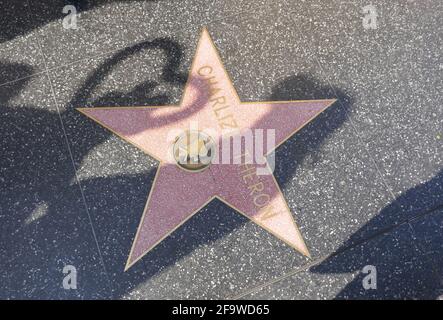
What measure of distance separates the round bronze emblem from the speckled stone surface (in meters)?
0.13

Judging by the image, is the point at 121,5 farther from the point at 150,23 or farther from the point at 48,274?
the point at 48,274

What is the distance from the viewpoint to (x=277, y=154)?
2.31 meters

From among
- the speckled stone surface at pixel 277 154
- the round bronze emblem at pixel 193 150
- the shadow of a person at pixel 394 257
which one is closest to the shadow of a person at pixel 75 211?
the speckled stone surface at pixel 277 154

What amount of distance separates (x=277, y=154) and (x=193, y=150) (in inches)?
15.1

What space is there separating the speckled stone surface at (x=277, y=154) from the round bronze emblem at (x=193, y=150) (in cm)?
13

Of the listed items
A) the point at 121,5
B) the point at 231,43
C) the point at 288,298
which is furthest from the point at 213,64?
the point at 288,298

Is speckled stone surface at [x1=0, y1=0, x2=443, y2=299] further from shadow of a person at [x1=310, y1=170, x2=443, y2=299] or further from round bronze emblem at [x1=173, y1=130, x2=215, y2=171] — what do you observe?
round bronze emblem at [x1=173, y1=130, x2=215, y2=171]

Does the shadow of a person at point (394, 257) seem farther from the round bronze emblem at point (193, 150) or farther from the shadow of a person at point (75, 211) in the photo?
the round bronze emblem at point (193, 150)

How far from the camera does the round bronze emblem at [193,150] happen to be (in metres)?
2.27

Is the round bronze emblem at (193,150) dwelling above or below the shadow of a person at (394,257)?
above

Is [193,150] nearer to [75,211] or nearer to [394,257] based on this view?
[75,211]

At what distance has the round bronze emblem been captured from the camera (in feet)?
7.45

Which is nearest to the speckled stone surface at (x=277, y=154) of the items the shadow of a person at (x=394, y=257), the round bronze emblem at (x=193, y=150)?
the shadow of a person at (x=394, y=257)

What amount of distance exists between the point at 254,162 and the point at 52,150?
93 centimetres
